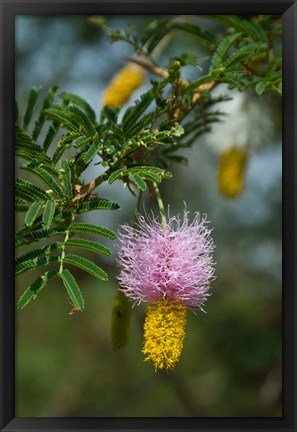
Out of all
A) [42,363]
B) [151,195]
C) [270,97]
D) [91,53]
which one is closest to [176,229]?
[151,195]

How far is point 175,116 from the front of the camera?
1.50 m

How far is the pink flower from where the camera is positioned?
1.32 m

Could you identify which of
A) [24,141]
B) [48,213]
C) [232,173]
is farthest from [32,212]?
[232,173]

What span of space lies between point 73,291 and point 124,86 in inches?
36.9

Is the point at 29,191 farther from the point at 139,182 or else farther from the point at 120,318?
the point at 120,318

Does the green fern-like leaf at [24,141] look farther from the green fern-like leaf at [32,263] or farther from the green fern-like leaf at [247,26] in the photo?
the green fern-like leaf at [247,26]

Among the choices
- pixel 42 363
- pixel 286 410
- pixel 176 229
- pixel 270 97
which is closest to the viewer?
pixel 176 229

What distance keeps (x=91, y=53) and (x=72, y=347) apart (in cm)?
182

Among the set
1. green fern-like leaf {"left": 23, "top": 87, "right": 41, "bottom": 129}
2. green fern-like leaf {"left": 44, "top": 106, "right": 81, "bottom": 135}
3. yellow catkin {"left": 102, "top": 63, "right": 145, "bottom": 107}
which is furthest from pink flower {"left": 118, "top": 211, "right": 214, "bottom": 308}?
yellow catkin {"left": 102, "top": 63, "right": 145, "bottom": 107}

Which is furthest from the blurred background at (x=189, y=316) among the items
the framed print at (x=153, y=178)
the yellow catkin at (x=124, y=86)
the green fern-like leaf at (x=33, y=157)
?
the green fern-like leaf at (x=33, y=157)

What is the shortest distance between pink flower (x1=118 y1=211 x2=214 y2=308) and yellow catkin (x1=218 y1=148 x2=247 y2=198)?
0.71 metres

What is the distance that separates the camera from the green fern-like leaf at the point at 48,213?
1.21 meters

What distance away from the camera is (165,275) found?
1325 millimetres

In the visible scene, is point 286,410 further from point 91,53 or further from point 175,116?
point 91,53
